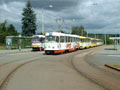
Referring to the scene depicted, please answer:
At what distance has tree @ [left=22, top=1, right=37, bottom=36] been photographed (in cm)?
5969

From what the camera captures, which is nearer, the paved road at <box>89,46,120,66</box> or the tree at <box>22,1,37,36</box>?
the paved road at <box>89,46,120,66</box>

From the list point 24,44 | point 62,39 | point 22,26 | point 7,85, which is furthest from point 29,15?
point 7,85

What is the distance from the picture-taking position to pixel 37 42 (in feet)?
114

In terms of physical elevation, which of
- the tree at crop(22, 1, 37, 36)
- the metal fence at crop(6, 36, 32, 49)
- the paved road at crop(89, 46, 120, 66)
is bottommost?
the paved road at crop(89, 46, 120, 66)

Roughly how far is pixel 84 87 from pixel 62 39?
1855cm

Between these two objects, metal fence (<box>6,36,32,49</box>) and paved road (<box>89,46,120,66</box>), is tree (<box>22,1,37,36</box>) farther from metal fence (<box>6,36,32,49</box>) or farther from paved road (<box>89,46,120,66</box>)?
paved road (<box>89,46,120,66</box>)

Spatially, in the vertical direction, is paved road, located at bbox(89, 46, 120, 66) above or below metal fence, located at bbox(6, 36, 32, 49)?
below

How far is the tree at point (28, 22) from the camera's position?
196 feet

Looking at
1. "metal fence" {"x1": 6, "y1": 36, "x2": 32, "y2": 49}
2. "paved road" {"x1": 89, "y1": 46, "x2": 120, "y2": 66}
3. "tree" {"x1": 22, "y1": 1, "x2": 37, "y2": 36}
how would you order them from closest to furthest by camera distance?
"paved road" {"x1": 89, "y1": 46, "x2": 120, "y2": 66}
"metal fence" {"x1": 6, "y1": 36, "x2": 32, "y2": 49}
"tree" {"x1": 22, "y1": 1, "x2": 37, "y2": 36}

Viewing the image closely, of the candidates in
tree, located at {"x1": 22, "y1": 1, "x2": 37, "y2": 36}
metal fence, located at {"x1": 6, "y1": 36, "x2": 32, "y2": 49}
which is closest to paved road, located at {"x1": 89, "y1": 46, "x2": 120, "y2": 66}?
metal fence, located at {"x1": 6, "y1": 36, "x2": 32, "y2": 49}

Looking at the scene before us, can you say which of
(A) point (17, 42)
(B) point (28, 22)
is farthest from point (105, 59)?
(B) point (28, 22)

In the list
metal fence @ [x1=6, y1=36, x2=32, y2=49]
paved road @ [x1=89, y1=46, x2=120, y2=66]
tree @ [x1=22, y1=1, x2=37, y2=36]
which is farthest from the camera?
tree @ [x1=22, y1=1, x2=37, y2=36]

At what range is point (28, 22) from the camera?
198ft

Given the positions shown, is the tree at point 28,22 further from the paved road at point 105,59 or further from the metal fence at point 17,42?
the paved road at point 105,59
